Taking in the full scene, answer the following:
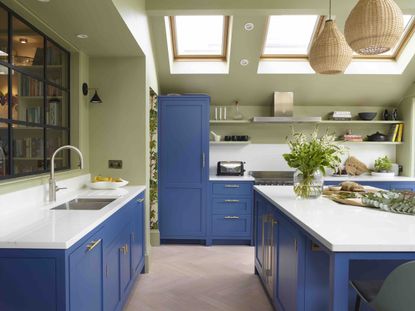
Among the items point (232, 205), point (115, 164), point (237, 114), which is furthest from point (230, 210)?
point (115, 164)

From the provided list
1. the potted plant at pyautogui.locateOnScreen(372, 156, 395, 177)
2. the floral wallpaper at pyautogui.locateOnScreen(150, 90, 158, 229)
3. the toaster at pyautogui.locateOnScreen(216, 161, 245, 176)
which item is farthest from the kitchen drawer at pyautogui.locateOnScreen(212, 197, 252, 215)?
the potted plant at pyautogui.locateOnScreen(372, 156, 395, 177)

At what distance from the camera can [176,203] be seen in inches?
167

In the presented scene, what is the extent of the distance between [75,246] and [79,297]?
28 centimetres

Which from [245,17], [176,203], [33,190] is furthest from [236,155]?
[33,190]

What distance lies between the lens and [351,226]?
1.62 meters

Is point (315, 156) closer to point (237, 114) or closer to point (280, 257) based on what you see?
point (280, 257)

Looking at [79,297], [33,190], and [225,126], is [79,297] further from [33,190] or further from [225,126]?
[225,126]

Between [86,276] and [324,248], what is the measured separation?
1.23 m

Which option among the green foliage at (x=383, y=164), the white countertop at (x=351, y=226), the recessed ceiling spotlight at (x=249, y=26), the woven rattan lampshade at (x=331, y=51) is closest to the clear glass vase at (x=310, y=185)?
→ the white countertop at (x=351, y=226)

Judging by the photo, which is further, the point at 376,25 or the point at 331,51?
the point at 331,51

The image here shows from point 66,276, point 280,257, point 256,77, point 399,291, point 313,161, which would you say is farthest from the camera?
point 256,77

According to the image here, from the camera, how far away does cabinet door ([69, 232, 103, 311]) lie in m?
1.50

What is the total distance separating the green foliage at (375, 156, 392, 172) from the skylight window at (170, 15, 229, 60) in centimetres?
293

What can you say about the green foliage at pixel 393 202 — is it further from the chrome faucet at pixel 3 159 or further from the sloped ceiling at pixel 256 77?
the chrome faucet at pixel 3 159
